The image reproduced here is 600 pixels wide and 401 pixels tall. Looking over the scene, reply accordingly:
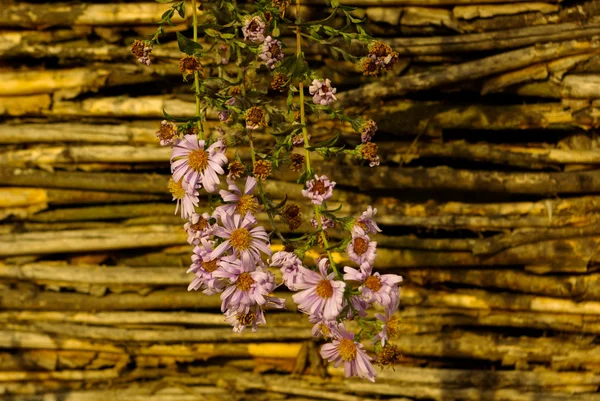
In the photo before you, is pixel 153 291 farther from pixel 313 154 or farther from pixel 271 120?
pixel 271 120

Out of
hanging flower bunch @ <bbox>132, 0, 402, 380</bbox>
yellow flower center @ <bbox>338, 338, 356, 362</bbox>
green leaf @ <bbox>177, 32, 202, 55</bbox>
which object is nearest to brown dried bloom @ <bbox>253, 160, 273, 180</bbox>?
hanging flower bunch @ <bbox>132, 0, 402, 380</bbox>

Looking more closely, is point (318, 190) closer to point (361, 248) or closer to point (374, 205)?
point (361, 248)

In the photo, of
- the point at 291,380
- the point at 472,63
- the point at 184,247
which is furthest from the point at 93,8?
the point at 291,380

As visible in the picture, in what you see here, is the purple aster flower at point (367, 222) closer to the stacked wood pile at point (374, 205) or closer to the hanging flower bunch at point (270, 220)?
the hanging flower bunch at point (270, 220)

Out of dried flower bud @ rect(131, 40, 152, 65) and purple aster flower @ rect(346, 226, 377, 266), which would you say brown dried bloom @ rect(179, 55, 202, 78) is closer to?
dried flower bud @ rect(131, 40, 152, 65)

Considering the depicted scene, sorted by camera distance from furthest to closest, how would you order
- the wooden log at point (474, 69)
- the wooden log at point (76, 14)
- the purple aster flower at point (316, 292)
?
the wooden log at point (76, 14) → the wooden log at point (474, 69) → the purple aster flower at point (316, 292)

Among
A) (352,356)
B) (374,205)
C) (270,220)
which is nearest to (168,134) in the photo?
(270,220)

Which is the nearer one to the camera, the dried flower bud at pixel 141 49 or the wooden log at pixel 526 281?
the dried flower bud at pixel 141 49

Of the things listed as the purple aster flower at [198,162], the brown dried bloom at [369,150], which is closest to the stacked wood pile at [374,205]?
the brown dried bloom at [369,150]
